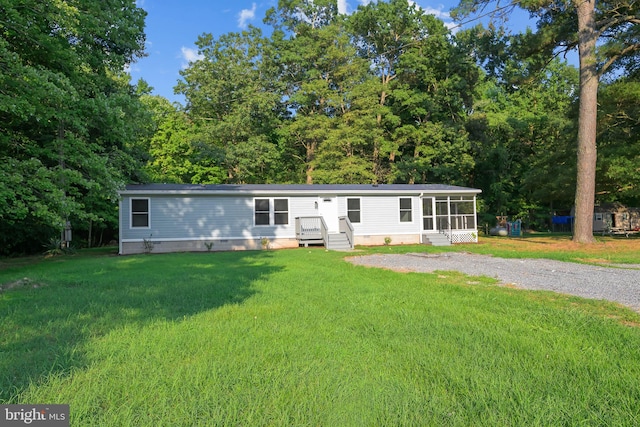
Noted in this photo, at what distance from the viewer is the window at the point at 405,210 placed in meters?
18.9

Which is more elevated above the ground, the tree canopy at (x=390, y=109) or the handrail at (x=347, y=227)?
the tree canopy at (x=390, y=109)

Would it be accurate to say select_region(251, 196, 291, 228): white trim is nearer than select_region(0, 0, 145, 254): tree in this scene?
No

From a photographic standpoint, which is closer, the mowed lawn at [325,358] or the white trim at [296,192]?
the mowed lawn at [325,358]

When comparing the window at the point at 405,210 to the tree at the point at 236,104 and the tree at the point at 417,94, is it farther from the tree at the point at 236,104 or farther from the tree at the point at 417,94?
the tree at the point at 236,104

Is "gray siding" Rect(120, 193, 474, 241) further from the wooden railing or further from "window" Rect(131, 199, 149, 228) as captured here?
the wooden railing

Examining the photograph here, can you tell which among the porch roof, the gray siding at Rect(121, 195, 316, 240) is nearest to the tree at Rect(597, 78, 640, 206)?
the porch roof

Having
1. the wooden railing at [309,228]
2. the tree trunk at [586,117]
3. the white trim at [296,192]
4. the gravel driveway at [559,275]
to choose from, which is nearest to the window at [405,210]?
the white trim at [296,192]

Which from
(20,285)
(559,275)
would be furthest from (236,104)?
(559,275)

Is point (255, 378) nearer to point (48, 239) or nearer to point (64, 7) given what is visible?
point (64, 7)

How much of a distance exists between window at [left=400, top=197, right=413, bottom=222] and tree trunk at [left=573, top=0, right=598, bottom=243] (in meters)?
6.79

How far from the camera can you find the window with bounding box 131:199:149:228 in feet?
50.9

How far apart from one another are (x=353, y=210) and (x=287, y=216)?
123 inches

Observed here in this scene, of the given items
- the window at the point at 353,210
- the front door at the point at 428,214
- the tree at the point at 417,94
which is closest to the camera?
the window at the point at 353,210

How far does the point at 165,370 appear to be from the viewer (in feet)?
9.64
